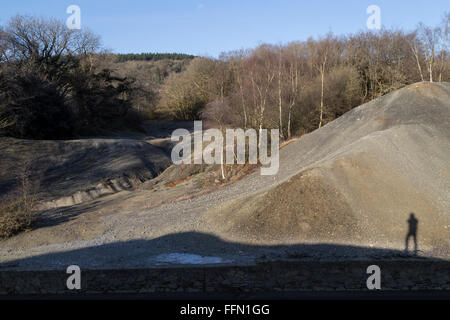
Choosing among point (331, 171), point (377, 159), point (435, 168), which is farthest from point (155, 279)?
point (435, 168)

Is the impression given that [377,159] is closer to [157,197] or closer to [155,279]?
[155,279]

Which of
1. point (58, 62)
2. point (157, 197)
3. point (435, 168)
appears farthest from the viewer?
point (58, 62)

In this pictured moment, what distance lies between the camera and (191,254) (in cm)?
929

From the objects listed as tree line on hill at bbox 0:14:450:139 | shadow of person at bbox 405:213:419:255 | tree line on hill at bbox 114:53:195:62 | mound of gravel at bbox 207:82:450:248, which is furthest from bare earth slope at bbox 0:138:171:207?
tree line on hill at bbox 114:53:195:62

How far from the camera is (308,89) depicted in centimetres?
2847

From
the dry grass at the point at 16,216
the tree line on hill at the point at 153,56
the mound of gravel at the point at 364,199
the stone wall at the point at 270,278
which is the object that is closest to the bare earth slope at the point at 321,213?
the mound of gravel at the point at 364,199

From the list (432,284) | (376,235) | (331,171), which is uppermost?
(331,171)

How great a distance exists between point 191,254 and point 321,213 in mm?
3492

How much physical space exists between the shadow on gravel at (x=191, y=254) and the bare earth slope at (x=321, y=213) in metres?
0.06

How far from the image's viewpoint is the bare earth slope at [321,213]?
9.72m

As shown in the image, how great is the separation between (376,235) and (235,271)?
406 centimetres

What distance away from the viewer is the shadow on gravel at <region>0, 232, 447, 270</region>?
8391mm

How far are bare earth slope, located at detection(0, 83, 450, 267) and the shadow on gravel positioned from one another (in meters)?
0.06

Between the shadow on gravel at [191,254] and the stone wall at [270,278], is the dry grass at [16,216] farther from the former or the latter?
the stone wall at [270,278]
